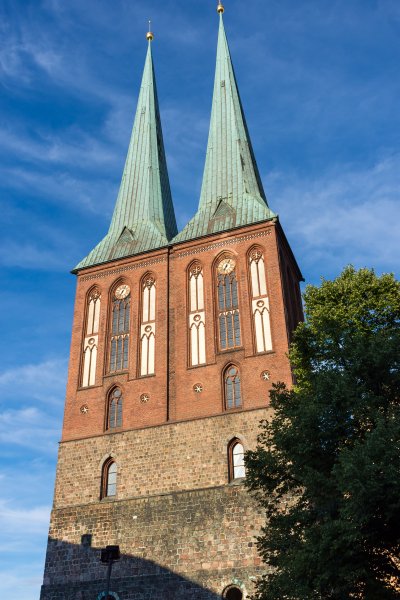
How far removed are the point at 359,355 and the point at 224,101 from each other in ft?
72.9

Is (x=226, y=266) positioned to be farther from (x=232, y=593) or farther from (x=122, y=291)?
(x=232, y=593)

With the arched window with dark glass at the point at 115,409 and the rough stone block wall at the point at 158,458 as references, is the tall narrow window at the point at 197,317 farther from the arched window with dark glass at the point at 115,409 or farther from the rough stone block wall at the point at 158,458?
the arched window with dark glass at the point at 115,409

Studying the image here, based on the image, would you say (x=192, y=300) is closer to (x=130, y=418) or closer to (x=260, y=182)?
(x=130, y=418)

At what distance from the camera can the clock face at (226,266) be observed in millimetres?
26141

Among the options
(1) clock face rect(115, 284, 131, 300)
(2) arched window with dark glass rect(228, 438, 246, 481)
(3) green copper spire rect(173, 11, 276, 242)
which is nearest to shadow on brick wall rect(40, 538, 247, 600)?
(2) arched window with dark glass rect(228, 438, 246, 481)

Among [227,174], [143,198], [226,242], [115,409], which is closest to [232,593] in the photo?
[115,409]

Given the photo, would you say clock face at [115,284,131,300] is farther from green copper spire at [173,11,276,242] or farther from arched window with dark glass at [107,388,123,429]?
arched window with dark glass at [107,388,123,429]

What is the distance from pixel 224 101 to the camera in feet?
109

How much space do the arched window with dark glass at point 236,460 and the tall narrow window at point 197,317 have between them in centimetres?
364

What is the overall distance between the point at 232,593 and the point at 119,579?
3.86 meters

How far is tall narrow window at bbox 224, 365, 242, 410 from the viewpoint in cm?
2295

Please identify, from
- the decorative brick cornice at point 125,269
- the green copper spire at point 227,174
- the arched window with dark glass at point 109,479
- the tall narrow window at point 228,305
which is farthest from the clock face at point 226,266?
the arched window with dark glass at point 109,479

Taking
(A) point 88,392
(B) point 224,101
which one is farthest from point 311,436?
(B) point 224,101

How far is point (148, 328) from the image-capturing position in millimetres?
25922
